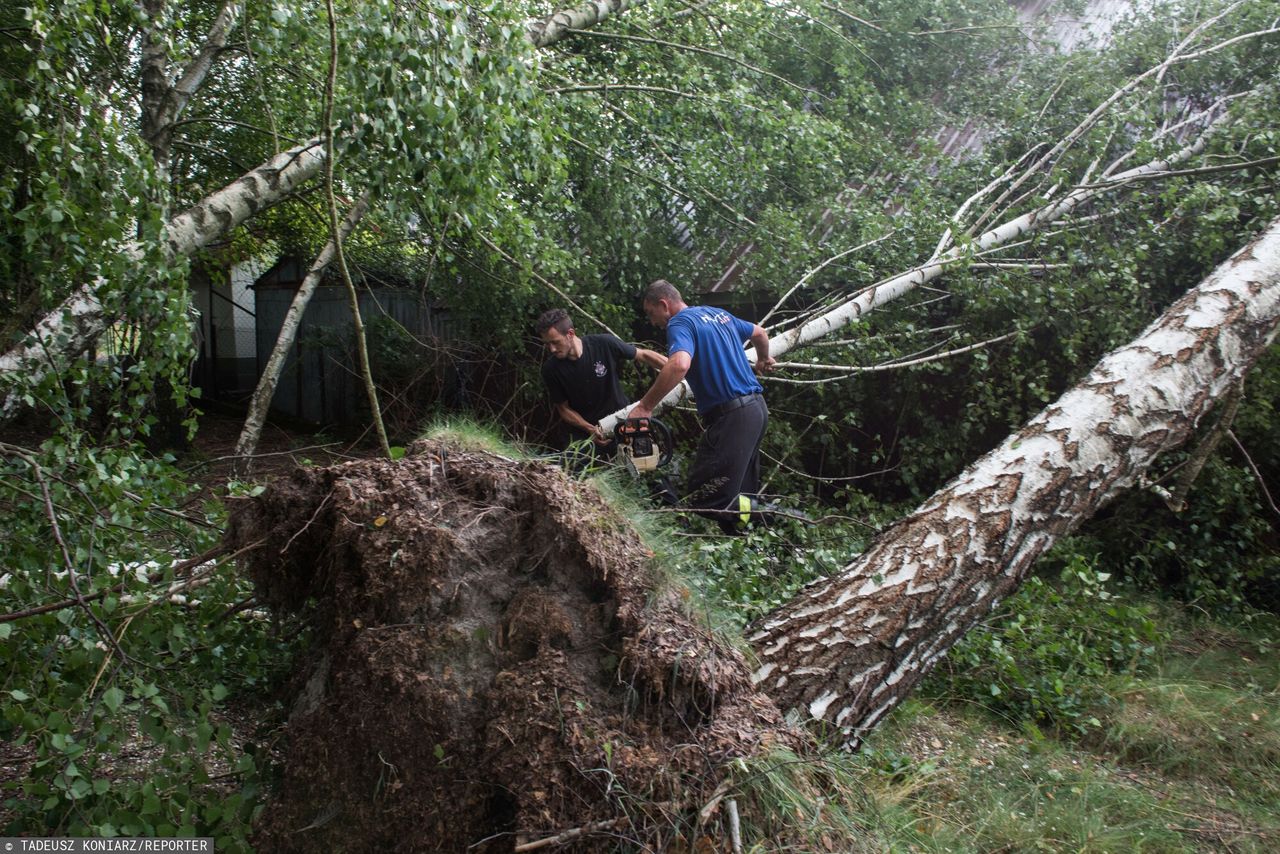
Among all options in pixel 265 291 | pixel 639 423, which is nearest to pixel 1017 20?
pixel 639 423

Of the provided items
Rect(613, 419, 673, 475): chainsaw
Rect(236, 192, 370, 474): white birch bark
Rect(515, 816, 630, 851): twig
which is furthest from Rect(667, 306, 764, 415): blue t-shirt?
Rect(515, 816, 630, 851): twig

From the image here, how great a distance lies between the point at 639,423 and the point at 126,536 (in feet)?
9.26

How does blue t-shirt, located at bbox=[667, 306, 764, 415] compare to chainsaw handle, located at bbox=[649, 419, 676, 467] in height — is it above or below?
above

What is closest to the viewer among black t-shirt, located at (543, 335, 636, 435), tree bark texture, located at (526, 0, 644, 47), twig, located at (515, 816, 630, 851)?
twig, located at (515, 816, 630, 851)

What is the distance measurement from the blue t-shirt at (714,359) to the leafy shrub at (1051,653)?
1995mm

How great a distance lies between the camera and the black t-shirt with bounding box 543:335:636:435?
6.16m

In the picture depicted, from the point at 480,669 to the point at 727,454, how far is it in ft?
10.9

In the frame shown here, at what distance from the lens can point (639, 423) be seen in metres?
5.36

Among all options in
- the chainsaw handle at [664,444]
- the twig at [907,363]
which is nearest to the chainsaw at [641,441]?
the chainsaw handle at [664,444]

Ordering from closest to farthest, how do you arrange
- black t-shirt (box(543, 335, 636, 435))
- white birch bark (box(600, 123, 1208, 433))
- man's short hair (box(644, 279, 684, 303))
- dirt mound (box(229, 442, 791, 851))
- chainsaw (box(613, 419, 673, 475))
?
1. dirt mound (box(229, 442, 791, 851))
2. chainsaw (box(613, 419, 673, 475))
3. man's short hair (box(644, 279, 684, 303))
4. black t-shirt (box(543, 335, 636, 435))
5. white birch bark (box(600, 123, 1208, 433))

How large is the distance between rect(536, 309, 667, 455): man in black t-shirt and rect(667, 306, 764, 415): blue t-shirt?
52 centimetres

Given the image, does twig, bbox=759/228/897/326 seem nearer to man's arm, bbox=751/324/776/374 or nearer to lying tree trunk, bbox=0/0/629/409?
man's arm, bbox=751/324/776/374

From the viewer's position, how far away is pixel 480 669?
238 cm

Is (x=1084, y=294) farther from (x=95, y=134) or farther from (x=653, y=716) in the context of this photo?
(x=95, y=134)
